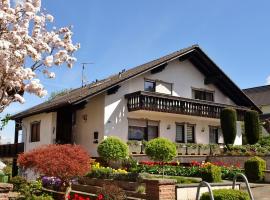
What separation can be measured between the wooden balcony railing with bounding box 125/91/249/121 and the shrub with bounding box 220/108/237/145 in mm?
701

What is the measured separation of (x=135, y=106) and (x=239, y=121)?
36.4 ft

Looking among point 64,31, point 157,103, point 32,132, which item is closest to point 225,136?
point 157,103

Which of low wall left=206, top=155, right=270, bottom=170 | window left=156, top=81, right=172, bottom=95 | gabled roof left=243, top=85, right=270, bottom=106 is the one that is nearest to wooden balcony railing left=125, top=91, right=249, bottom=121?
window left=156, top=81, right=172, bottom=95

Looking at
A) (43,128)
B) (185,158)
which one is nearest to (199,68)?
(185,158)

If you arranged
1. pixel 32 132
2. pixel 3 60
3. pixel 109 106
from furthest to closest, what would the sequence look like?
pixel 32 132
pixel 109 106
pixel 3 60

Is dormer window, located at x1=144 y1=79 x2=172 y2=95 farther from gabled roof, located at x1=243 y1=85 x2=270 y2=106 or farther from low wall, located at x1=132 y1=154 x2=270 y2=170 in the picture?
gabled roof, located at x1=243 y1=85 x2=270 y2=106

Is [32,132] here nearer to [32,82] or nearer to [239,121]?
[239,121]

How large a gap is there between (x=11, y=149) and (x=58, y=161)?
2028 cm

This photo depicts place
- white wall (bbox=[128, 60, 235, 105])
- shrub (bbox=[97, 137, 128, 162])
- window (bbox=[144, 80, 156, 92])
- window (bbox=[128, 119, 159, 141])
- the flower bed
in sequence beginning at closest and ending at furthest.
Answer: the flower bed → shrub (bbox=[97, 137, 128, 162]) → window (bbox=[128, 119, 159, 141]) → window (bbox=[144, 80, 156, 92]) → white wall (bbox=[128, 60, 235, 105])

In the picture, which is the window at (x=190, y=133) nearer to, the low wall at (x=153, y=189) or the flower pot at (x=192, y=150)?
the flower pot at (x=192, y=150)

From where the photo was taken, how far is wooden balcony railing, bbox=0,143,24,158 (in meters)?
29.9

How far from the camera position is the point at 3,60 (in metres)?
6.58

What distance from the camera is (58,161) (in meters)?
12.4

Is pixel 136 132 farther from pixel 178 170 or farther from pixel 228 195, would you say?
pixel 228 195
